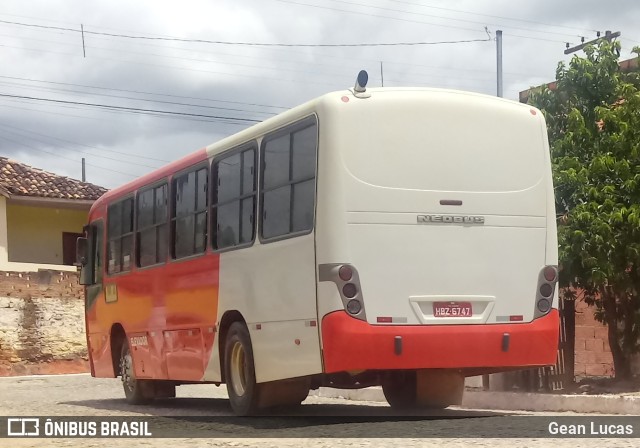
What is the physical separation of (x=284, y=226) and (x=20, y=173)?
103 ft

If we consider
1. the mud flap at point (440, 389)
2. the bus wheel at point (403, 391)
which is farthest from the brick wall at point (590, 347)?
the mud flap at point (440, 389)

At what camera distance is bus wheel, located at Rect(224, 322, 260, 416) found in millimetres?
13547

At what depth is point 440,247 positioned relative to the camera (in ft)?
40.3

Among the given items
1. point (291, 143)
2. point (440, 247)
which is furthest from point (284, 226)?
point (440, 247)

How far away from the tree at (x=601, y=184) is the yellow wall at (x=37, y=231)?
26344 mm

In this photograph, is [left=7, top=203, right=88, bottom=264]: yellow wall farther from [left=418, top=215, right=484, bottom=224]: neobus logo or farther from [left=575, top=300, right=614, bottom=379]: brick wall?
[left=418, top=215, right=484, bottom=224]: neobus logo

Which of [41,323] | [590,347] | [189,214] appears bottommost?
[590,347]

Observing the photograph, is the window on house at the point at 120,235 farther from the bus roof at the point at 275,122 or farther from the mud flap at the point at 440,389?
the mud flap at the point at 440,389

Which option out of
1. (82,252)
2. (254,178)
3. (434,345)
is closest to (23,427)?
(254,178)

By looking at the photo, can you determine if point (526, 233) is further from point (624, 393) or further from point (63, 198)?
point (63, 198)

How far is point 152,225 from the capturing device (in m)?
16.9

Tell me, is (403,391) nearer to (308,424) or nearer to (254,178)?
(308,424)

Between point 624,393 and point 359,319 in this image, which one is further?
point 624,393

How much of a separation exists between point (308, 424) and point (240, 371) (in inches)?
66.9
